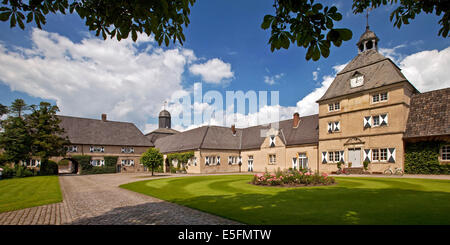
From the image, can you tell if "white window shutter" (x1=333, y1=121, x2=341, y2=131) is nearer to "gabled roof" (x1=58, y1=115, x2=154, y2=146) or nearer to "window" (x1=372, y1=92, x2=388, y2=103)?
"window" (x1=372, y1=92, x2=388, y2=103)

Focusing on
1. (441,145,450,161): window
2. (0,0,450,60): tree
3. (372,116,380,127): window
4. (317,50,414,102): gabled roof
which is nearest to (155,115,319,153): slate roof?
(317,50,414,102): gabled roof

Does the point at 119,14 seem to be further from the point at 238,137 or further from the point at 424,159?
the point at 238,137

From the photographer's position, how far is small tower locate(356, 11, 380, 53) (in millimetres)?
27078

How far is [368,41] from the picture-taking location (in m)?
27.4

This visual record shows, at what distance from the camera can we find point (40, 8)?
3.60 meters

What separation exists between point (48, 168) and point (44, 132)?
214 inches

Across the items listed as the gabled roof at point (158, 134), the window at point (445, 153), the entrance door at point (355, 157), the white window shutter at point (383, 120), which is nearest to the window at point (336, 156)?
the entrance door at point (355, 157)

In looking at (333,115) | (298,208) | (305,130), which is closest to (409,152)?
(333,115)

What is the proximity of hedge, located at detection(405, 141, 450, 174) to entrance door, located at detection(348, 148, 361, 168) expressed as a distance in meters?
3.92

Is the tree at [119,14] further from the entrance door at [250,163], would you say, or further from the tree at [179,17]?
the entrance door at [250,163]

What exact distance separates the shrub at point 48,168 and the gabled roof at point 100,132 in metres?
4.93

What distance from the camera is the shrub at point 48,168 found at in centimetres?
3297

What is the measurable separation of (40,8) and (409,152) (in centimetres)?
2675
